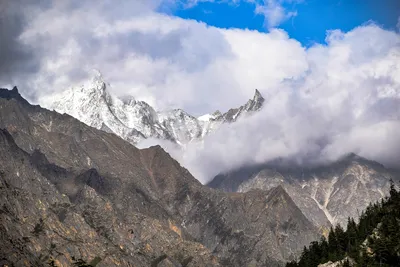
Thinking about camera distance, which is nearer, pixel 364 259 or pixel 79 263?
pixel 79 263

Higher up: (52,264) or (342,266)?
(342,266)

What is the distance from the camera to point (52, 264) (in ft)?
319

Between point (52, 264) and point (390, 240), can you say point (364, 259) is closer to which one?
point (390, 240)

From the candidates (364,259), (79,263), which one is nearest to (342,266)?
(364,259)

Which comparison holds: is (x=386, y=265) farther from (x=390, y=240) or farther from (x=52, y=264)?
(x=52, y=264)

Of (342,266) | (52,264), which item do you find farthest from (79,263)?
(342,266)

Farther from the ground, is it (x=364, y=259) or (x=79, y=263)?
Result: (x=364, y=259)

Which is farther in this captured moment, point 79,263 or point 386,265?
point 386,265

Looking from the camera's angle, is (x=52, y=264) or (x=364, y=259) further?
(x=364, y=259)

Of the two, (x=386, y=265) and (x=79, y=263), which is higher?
(x=386, y=265)

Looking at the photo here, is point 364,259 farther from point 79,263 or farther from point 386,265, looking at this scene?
point 79,263

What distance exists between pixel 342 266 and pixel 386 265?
12439 millimetres

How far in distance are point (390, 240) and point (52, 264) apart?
12835 centimetres

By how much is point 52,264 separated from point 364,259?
12492 centimetres
